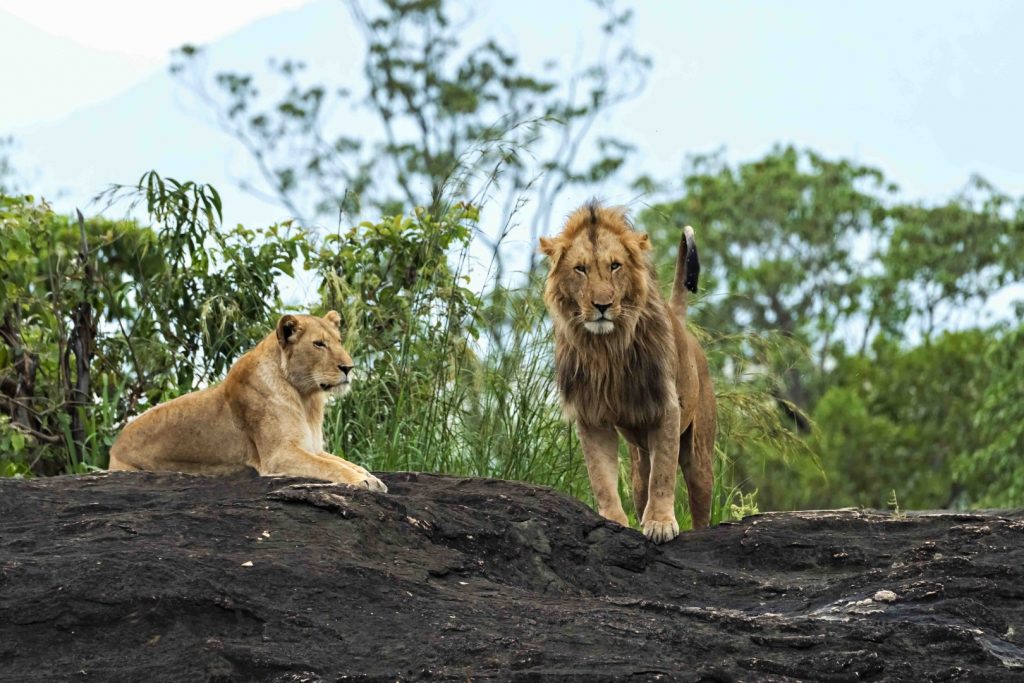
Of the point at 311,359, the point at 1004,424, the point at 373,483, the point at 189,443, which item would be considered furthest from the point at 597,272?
the point at 1004,424

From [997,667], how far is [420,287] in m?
4.45

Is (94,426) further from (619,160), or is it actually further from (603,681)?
(619,160)

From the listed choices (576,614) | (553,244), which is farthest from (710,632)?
(553,244)

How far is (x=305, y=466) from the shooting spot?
5.83 meters

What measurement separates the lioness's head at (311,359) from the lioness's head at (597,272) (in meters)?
0.98

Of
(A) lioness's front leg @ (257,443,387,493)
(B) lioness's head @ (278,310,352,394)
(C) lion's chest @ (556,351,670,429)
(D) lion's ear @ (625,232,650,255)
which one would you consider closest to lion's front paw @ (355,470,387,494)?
(A) lioness's front leg @ (257,443,387,493)

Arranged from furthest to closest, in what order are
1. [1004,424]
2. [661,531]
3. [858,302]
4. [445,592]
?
[858,302], [1004,424], [661,531], [445,592]

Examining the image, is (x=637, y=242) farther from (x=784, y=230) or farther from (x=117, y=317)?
(x=784, y=230)

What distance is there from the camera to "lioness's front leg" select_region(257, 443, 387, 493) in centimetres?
567

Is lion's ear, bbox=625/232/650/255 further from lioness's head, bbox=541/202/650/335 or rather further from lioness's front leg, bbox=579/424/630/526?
lioness's front leg, bbox=579/424/630/526

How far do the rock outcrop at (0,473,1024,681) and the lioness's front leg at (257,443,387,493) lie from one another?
18 centimetres

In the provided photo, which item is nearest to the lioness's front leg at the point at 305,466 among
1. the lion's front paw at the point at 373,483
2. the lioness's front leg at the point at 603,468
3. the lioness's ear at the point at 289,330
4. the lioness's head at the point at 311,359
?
the lion's front paw at the point at 373,483

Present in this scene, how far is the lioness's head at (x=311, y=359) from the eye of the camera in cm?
607

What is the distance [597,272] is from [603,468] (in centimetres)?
81
